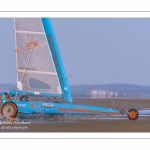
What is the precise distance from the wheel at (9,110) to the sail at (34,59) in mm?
1506

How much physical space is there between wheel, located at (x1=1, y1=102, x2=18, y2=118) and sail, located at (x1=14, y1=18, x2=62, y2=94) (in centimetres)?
151

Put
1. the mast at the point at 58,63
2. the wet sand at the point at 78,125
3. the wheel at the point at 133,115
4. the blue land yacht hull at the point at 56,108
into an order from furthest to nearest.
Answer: the mast at the point at 58,63, the blue land yacht hull at the point at 56,108, the wheel at the point at 133,115, the wet sand at the point at 78,125

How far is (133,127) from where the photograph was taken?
58.2 ft

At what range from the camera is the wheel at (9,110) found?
66.3 feet

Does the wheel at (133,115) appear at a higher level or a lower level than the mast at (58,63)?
lower

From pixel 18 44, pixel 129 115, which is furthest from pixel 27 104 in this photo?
pixel 129 115

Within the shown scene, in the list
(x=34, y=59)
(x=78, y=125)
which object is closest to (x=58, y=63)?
(x=34, y=59)

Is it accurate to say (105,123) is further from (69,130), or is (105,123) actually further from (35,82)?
(35,82)

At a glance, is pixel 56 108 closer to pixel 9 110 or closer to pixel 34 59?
pixel 9 110

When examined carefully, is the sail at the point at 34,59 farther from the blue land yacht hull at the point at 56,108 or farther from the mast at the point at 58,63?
the blue land yacht hull at the point at 56,108

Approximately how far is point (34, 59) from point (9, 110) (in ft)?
7.86

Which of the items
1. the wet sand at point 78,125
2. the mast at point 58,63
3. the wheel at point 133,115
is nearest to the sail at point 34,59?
the mast at point 58,63

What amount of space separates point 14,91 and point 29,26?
9.81ft

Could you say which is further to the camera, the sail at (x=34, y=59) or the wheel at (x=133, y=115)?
the sail at (x=34, y=59)
